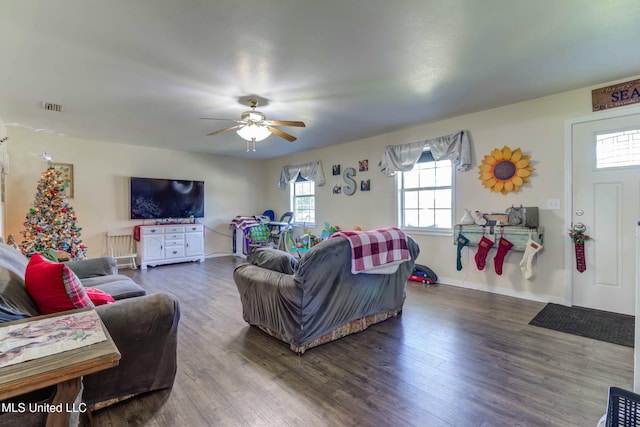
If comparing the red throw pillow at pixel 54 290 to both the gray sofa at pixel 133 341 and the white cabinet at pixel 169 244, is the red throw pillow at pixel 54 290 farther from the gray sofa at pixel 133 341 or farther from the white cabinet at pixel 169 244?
the white cabinet at pixel 169 244

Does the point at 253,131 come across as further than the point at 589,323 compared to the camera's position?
Yes

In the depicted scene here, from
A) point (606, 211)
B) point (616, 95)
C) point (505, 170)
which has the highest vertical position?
point (616, 95)

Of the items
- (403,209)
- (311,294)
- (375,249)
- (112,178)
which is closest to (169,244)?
(112,178)

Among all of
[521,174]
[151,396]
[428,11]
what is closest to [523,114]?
[521,174]

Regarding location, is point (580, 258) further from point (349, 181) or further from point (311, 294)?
point (349, 181)

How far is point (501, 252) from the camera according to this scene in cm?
361

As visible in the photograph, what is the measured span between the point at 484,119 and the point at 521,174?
0.89 metres

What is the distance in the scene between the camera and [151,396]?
1.80 meters

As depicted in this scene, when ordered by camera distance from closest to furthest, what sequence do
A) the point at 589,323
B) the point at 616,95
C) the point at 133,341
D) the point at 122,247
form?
the point at 133,341 < the point at 589,323 < the point at 616,95 < the point at 122,247

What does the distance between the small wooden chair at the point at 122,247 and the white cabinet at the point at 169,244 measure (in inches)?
7.0

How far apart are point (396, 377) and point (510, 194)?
2920mm

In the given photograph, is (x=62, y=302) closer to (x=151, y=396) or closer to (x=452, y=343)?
(x=151, y=396)

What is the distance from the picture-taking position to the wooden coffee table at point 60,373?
841 mm

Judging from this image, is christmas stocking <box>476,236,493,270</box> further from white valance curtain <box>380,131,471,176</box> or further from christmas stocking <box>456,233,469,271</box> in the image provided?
white valance curtain <box>380,131,471,176</box>
